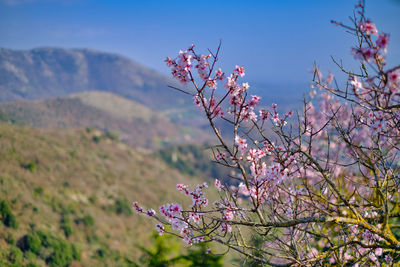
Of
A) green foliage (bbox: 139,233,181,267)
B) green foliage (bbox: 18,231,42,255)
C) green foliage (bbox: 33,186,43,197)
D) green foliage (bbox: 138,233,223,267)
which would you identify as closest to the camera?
green foliage (bbox: 138,233,223,267)

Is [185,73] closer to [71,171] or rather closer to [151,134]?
[71,171]

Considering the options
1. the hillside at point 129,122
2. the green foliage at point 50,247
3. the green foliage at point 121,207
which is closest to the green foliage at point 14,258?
the green foliage at point 50,247

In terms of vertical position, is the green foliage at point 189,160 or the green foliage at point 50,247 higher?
the green foliage at point 189,160

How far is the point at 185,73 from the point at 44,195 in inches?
1172

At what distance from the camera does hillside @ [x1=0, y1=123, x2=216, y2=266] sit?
60.6 feet

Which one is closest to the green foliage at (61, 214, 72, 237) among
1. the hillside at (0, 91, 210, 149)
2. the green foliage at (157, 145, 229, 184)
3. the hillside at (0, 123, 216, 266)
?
the hillside at (0, 123, 216, 266)

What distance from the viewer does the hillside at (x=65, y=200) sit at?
18.5 metres

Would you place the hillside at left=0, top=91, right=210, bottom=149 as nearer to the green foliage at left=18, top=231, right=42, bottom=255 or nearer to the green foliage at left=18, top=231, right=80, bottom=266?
the green foliage at left=18, top=231, right=80, bottom=266

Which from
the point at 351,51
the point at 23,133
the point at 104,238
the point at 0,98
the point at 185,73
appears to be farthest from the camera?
the point at 23,133

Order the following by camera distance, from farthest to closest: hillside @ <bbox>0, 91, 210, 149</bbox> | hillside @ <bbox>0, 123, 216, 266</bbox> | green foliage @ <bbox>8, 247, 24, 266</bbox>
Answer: hillside @ <bbox>0, 91, 210, 149</bbox>, hillside @ <bbox>0, 123, 216, 266</bbox>, green foliage @ <bbox>8, 247, 24, 266</bbox>

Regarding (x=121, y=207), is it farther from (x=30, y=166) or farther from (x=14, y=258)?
(x=14, y=258)

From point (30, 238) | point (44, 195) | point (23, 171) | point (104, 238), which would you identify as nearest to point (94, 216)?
point (104, 238)

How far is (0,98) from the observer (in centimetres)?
2272

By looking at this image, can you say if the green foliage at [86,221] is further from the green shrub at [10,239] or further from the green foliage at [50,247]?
the green shrub at [10,239]
